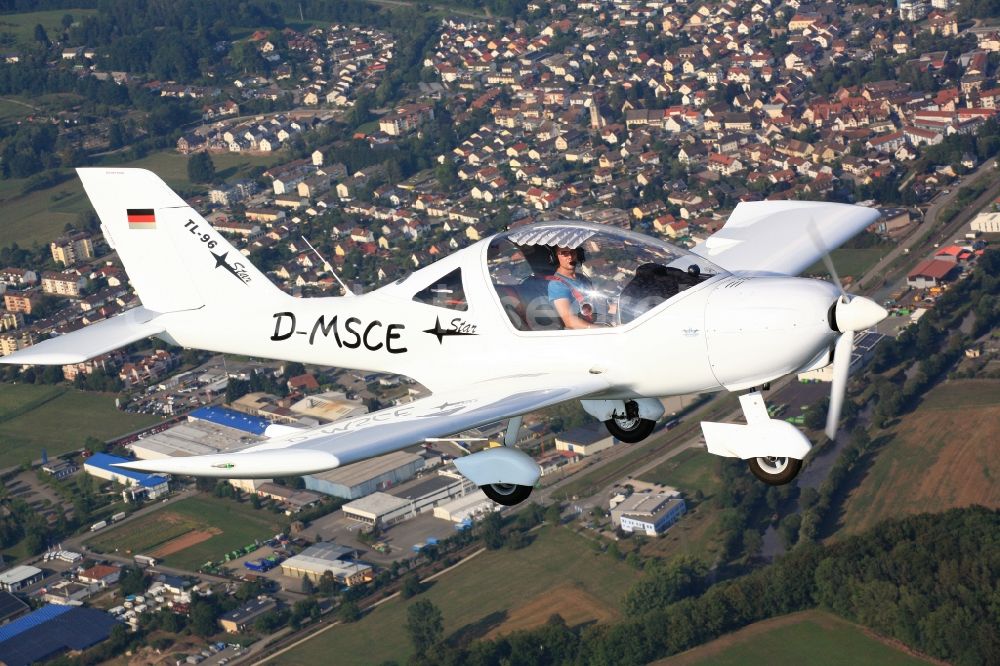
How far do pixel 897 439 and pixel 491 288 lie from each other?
4899 cm

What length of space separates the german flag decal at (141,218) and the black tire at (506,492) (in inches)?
331

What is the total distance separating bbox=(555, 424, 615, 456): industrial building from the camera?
72125 mm

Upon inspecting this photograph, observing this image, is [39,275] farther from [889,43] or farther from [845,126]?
[889,43]

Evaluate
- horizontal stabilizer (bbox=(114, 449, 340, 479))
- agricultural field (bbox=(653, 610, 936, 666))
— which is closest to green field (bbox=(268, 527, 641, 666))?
agricultural field (bbox=(653, 610, 936, 666))

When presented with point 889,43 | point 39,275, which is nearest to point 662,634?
point 39,275

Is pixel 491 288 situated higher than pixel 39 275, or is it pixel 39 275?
pixel 491 288

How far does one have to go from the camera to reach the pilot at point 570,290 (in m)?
22.8

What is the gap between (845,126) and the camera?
436ft

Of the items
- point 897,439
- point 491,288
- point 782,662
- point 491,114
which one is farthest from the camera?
point 491,114

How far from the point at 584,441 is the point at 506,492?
4935 centimetres

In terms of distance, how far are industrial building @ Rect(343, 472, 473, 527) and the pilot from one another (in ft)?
150

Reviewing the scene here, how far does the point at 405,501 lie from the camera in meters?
68.9

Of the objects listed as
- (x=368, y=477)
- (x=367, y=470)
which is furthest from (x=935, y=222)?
(x=368, y=477)

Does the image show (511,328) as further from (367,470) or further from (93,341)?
(367,470)
